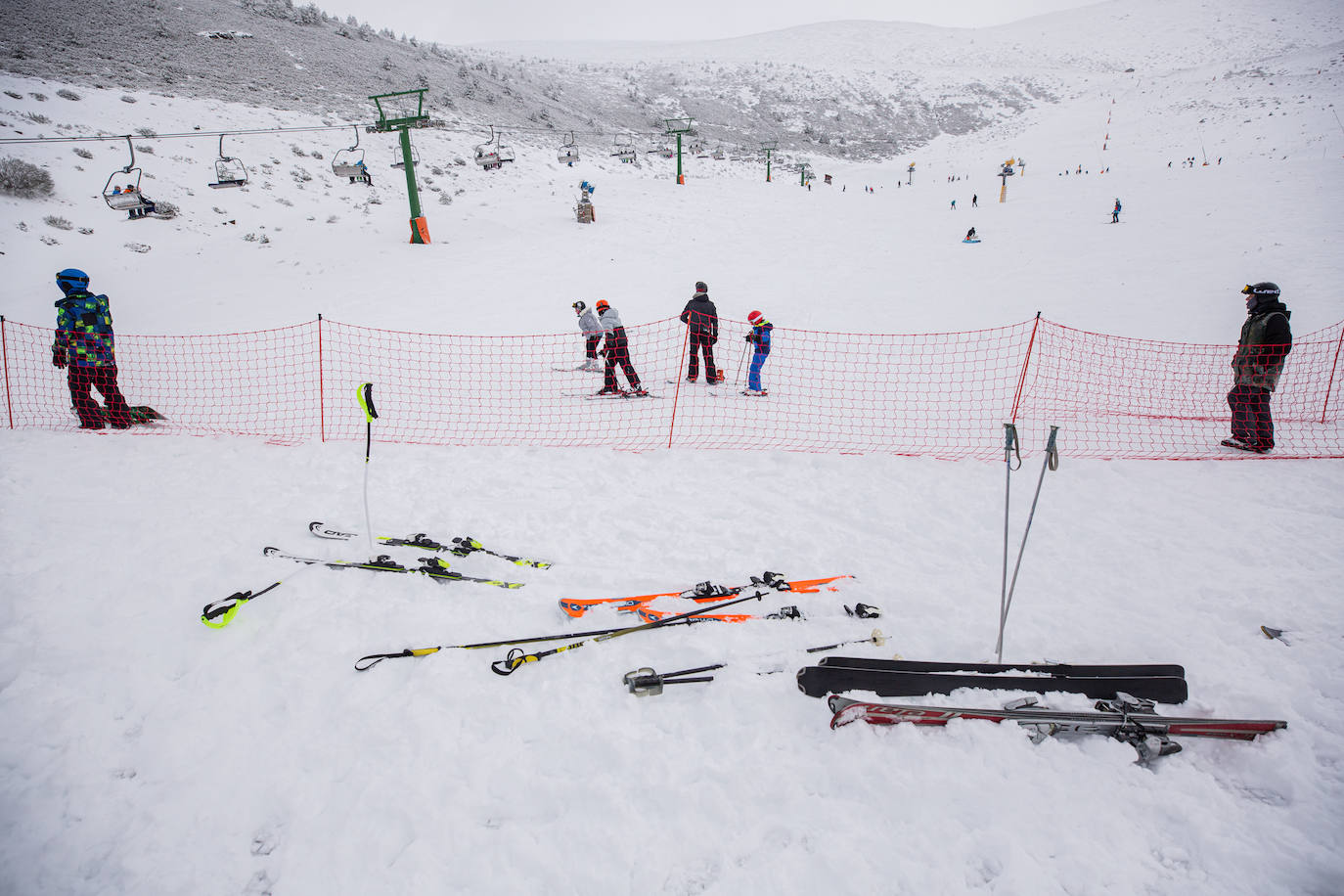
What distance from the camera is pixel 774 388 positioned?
984 cm

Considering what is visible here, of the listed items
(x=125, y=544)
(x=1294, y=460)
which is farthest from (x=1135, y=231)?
(x=125, y=544)

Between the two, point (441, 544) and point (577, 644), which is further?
point (441, 544)

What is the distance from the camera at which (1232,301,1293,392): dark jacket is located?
648 cm

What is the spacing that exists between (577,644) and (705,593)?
3.34 feet

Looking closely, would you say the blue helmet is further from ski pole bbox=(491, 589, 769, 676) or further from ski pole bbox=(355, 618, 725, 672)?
ski pole bbox=(491, 589, 769, 676)

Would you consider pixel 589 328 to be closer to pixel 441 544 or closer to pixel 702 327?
pixel 702 327

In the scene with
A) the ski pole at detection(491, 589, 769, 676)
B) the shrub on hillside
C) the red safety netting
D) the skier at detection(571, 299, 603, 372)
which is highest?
the shrub on hillside

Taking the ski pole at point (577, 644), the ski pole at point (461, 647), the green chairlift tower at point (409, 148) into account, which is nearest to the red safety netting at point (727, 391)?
the ski pole at point (577, 644)

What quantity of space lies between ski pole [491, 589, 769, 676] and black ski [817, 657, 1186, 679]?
866 mm

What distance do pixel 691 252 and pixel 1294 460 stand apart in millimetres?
15571

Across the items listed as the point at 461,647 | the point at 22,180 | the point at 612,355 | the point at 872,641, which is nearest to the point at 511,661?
the point at 461,647

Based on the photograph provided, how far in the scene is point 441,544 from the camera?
4.92 meters

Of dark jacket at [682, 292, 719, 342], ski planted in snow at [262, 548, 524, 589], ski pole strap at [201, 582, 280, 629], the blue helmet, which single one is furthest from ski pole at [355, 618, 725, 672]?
the blue helmet

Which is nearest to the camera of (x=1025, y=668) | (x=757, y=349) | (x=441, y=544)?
(x=1025, y=668)
